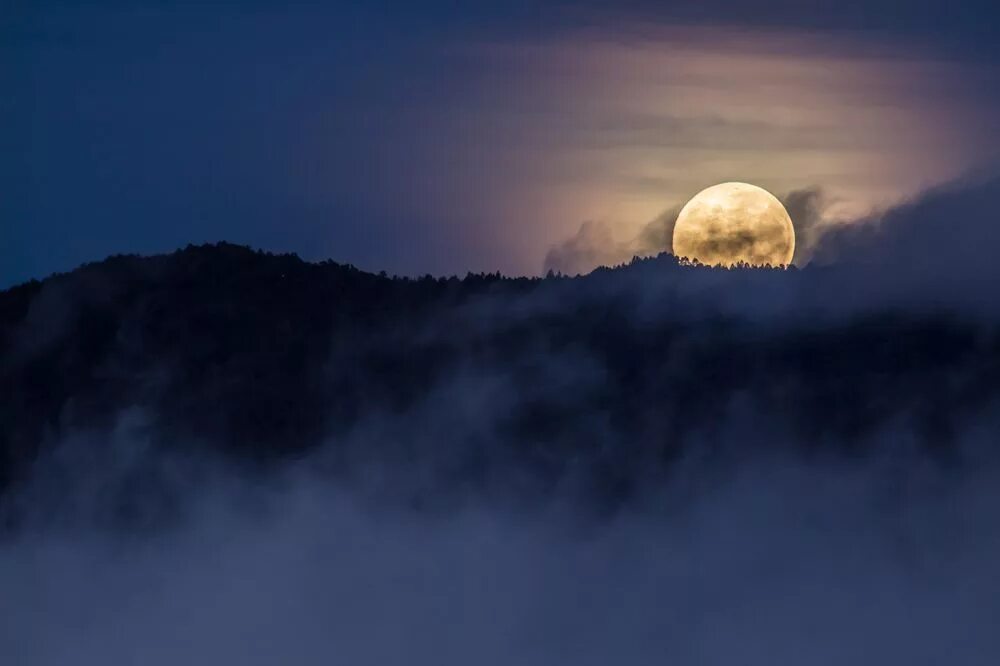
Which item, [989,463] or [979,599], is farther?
[989,463]

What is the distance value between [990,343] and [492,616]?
167 ft

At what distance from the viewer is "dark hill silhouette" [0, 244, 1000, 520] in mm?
181250

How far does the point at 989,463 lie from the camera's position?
174m

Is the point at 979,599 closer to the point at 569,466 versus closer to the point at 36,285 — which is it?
the point at 569,466

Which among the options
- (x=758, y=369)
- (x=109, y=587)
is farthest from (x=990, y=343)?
(x=109, y=587)

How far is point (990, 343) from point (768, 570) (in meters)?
28.6

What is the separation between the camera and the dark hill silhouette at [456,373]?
595 feet

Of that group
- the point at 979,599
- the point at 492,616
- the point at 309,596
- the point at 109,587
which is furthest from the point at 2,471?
the point at 979,599

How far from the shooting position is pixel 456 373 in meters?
192

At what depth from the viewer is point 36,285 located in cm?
19775

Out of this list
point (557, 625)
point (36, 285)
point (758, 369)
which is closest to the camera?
point (557, 625)

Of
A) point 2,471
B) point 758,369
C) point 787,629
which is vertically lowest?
point 787,629

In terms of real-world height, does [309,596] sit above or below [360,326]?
below

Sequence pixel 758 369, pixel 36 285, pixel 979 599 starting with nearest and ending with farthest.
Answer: pixel 979 599, pixel 758 369, pixel 36 285
